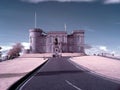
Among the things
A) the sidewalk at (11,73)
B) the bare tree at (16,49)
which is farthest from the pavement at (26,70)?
the bare tree at (16,49)

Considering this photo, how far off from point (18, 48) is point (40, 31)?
17.2m

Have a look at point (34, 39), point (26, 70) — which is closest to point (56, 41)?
point (34, 39)

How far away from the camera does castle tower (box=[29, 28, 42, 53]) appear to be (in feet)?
464

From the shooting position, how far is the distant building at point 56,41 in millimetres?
141250

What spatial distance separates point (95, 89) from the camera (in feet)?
48.9

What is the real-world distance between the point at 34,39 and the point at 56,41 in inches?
491

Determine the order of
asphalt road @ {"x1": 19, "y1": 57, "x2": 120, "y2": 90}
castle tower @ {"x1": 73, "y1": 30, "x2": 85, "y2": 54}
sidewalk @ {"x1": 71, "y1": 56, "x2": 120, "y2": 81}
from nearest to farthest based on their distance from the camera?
asphalt road @ {"x1": 19, "y1": 57, "x2": 120, "y2": 90} → sidewalk @ {"x1": 71, "y1": 56, "x2": 120, "y2": 81} → castle tower @ {"x1": 73, "y1": 30, "x2": 85, "y2": 54}

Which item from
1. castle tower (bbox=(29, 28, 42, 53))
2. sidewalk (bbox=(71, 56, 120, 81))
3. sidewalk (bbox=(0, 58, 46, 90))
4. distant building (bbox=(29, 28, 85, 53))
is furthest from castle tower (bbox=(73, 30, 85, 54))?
sidewalk (bbox=(0, 58, 46, 90))

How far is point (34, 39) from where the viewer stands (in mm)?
145250

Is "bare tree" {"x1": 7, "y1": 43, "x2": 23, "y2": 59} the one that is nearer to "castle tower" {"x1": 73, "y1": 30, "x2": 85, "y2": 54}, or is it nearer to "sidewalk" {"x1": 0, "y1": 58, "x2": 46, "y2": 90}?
"castle tower" {"x1": 73, "y1": 30, "x2": 85, "y2": 54}

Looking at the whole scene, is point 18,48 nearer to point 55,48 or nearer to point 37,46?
point 37,46

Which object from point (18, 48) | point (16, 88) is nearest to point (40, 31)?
point (18, 48)

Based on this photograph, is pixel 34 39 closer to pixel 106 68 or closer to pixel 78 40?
pixel 78 40

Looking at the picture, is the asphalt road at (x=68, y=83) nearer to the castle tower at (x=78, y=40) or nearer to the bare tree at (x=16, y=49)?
the castle tower at (x=78, y=40)
